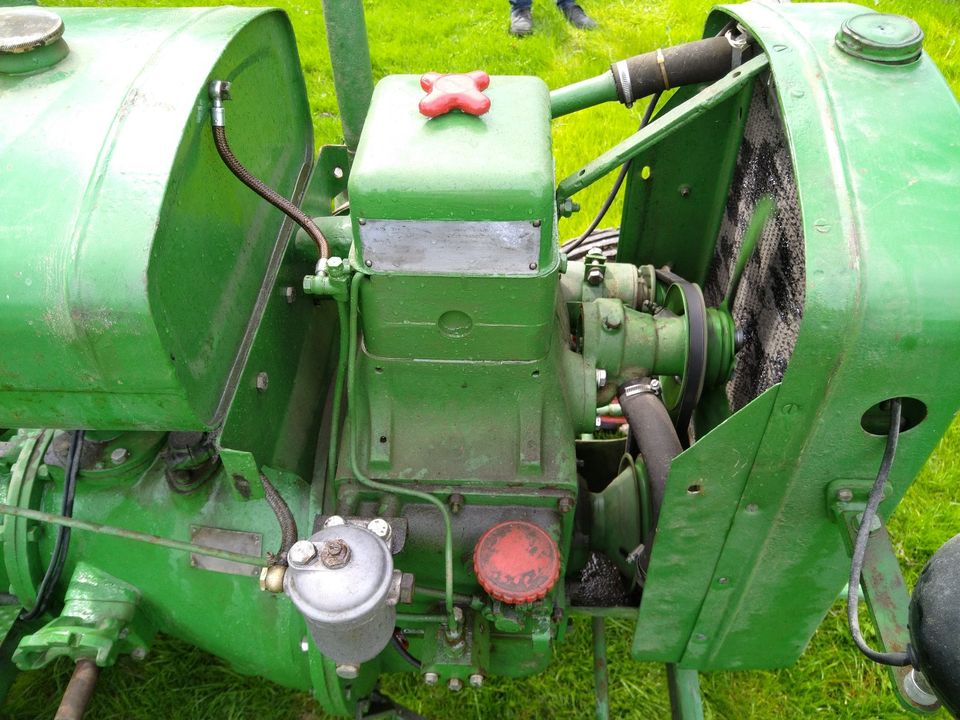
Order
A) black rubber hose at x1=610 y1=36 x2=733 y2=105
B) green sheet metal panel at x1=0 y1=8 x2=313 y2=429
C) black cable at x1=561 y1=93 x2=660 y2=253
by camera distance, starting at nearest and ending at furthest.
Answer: green sheet metal panel at x1=0 y1=8 x2=313 y2=429
black rubber hose at x1=610 y1=36 x2=733 y2=105
black cable at x1=561 y1=93 x2=660 y2=253

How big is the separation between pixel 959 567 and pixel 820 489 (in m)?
0.28

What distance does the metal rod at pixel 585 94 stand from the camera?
6.23ft

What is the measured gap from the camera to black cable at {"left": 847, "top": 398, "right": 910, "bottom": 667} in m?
1.30

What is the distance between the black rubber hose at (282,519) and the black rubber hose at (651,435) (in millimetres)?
760

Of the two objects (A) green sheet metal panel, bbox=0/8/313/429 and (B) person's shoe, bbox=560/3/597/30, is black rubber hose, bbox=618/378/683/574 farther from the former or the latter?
(B) person's shoe, bbox=560/3/597/30

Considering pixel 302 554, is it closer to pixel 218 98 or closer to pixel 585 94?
pixel 218 98

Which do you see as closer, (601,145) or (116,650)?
(116,650)

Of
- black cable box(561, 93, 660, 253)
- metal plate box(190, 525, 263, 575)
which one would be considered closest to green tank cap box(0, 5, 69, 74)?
metal plate box(190, 525, 263, 575)

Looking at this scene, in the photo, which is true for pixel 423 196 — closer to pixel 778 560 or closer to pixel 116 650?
pixel 778 560

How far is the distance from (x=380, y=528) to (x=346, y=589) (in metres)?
0.19

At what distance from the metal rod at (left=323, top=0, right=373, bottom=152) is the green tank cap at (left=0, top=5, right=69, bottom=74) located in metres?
0.73

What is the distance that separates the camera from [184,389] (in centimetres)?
147

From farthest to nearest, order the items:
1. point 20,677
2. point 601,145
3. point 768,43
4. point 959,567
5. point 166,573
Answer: point 601,145 → point 20,677 → point 166,573 → point 768,43 → point 959,567

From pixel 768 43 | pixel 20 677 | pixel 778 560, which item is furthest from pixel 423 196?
pixel 20 677
